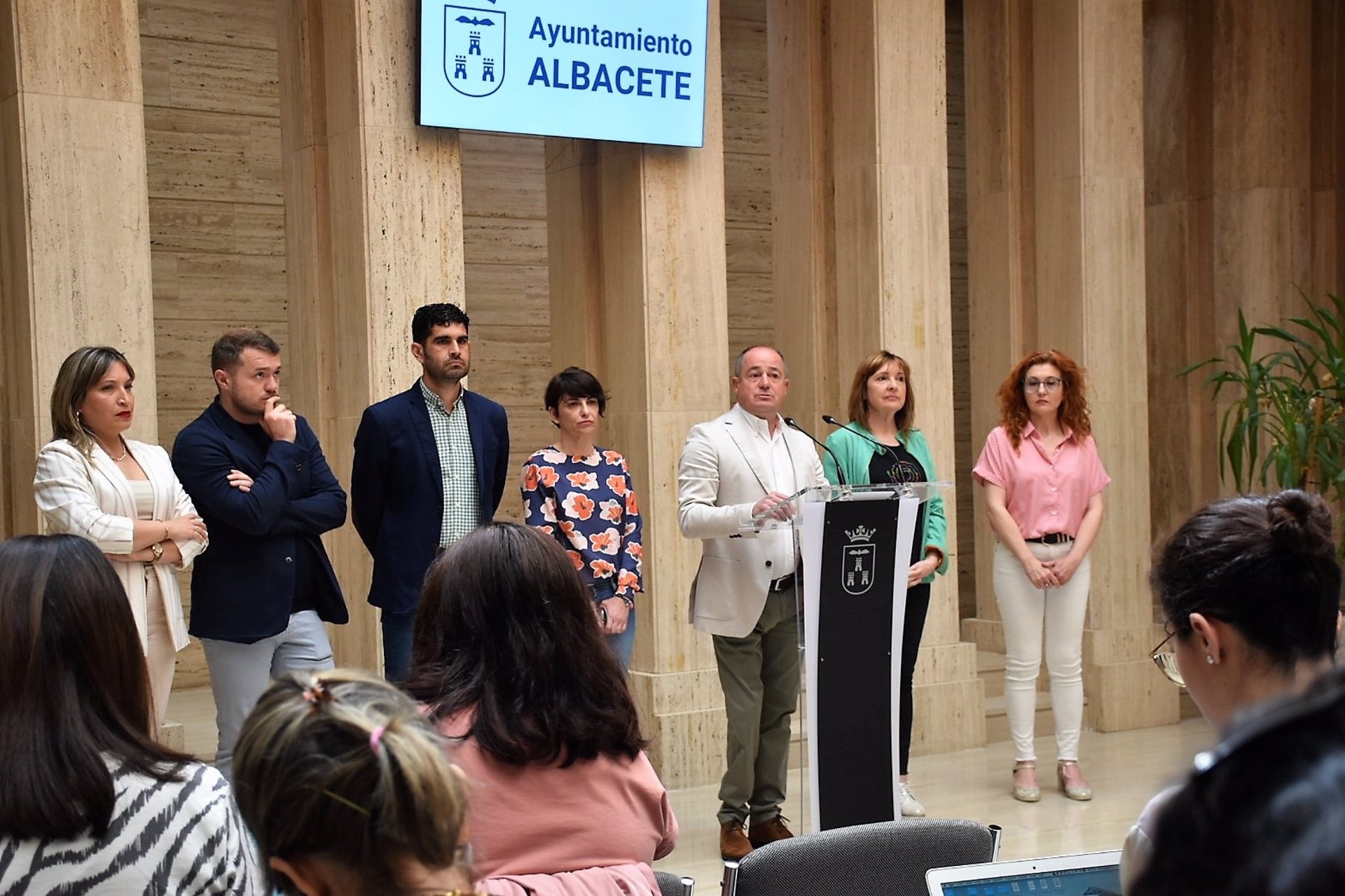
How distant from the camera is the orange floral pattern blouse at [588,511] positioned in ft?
15.3

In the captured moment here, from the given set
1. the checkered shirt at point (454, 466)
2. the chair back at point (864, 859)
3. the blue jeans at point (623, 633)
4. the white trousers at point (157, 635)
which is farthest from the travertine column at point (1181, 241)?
the chair back at point (864, 859)

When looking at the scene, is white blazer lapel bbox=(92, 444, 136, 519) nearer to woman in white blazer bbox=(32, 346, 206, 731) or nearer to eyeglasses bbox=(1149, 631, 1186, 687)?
woman in white blazer bbox=(32, 346, 206, 731)

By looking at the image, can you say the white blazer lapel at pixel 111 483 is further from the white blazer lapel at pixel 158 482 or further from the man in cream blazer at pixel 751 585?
the man in cream blazer at pixel 751 585

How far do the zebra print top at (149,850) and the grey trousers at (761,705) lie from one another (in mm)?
2899

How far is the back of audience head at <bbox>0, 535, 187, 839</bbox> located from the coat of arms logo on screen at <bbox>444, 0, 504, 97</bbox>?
3787 mm

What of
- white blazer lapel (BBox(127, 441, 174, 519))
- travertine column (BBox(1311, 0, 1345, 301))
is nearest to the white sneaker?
white blazer lapel (BBox(127, 441, 174, 519))

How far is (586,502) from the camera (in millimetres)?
4688

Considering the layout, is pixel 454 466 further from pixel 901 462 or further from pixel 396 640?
pixel 901 462

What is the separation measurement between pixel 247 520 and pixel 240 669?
0.43 meters

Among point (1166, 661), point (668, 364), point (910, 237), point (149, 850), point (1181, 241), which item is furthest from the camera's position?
point (1181, 241)

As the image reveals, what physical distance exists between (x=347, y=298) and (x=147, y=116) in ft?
9.84

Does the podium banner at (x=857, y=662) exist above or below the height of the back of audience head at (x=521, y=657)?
below

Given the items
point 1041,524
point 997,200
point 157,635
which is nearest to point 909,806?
point 1041,524

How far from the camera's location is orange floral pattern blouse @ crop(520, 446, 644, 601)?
4.66 meters
